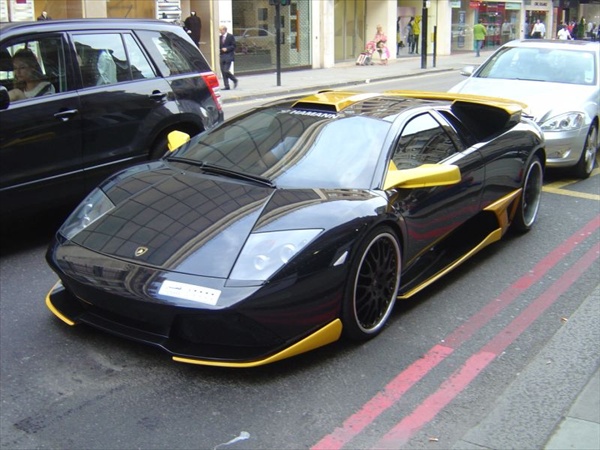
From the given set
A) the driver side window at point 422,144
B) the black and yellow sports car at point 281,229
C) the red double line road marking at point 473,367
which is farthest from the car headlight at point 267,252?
the driver side window at point 422,144

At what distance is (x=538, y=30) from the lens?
39469 millimetres

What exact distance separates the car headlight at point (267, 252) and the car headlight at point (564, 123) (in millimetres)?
5487

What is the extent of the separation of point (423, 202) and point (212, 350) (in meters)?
1.82

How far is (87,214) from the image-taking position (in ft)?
14.7

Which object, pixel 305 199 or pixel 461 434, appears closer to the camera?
pixel 461 434

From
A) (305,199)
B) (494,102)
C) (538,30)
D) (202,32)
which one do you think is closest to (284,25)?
(202,32)

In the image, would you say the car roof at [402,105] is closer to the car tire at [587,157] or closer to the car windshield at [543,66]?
the car tire at [587,157]

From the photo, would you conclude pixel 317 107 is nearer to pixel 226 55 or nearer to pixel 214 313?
pixel 214 313

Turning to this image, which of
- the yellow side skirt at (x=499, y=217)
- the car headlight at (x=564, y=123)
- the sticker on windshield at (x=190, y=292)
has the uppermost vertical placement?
the car headlight at (x=564, y=123)

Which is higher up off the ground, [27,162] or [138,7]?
[138,7]

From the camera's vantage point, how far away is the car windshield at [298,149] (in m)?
4.51

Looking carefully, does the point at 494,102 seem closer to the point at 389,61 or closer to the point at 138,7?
the point at 138,7

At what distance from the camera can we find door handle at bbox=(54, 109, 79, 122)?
6.00 m

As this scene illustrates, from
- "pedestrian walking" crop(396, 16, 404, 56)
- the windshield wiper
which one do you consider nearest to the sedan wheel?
the windshield wiper
